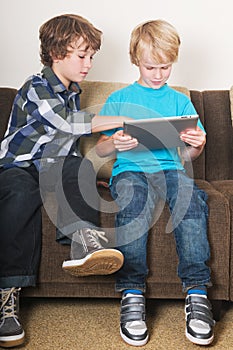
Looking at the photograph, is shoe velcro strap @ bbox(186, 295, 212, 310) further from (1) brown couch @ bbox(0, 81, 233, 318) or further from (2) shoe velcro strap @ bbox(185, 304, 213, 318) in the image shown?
(1) brown couch @ bbox(0, 81, 233, 318)

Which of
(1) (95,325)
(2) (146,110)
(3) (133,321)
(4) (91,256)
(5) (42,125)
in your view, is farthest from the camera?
(2) (146,110)

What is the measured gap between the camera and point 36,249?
5.97 ft

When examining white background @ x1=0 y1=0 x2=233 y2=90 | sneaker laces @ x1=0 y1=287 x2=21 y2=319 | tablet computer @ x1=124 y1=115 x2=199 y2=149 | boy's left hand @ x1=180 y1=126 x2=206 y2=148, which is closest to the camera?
sneaker laces @ x1=0 y1=287 x2=21 y2=319

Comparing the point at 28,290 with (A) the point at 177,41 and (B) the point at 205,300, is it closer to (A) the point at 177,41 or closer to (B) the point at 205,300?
(B) the point at 205,300

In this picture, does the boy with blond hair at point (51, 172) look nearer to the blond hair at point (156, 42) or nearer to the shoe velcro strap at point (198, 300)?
the blond hair at point (156, 42)

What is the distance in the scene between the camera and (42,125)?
6.72 ft

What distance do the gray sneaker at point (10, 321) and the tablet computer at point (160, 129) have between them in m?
0.60

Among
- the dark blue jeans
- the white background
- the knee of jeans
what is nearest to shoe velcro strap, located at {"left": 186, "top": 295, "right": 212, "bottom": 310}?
the knee of jeans

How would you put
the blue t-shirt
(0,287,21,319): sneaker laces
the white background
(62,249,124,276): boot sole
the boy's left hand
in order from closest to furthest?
(62,249,124,276): boot sole < (0,287,21,319): sneaker laces < the boy's left hand < the blue t-shirt < the white background

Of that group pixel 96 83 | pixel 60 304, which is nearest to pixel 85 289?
pixel 60 304

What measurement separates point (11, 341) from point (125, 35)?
1614 mm

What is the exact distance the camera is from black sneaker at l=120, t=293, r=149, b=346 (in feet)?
5.56

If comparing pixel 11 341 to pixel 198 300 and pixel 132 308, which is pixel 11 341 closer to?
pixel 132 308

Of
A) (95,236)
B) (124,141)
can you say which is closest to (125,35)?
(124,141)
